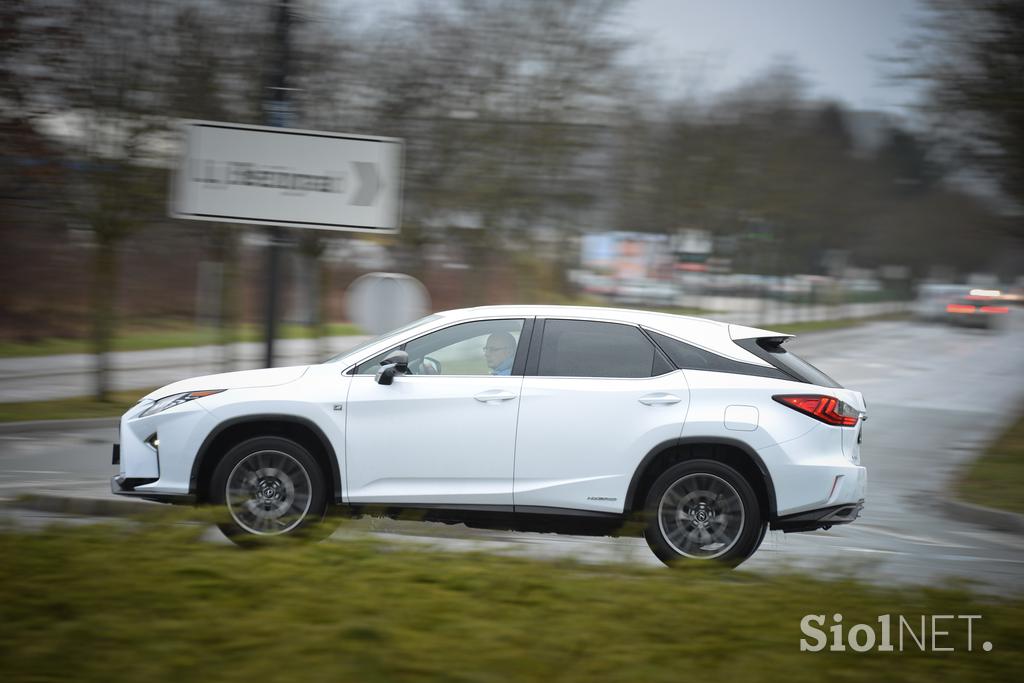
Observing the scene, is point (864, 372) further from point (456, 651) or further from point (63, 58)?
point (456, 651)

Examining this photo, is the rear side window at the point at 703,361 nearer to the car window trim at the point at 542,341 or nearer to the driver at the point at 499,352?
the car window trim at the point at 542,341

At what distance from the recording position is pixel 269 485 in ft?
23.1

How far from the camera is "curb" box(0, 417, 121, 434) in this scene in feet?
46.0

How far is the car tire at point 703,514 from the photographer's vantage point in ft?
22.3

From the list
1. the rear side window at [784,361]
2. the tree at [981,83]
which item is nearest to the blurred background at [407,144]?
the tree at [981,83]

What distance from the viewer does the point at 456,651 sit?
3.86 meters

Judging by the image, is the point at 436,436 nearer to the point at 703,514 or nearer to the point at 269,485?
the point at 269,485

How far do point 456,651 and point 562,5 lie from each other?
778 inches

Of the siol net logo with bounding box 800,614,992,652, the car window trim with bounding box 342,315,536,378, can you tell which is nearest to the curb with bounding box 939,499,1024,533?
the car window trim with bounding box 342,315,536,378

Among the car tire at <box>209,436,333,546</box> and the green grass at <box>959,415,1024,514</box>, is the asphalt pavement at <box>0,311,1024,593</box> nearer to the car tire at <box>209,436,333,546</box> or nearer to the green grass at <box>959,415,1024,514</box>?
the green grass at <box>959,415,1024,514</box>

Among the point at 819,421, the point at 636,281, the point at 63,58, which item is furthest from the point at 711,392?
the point at 636,281

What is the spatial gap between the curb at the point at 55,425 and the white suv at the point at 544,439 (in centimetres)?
746

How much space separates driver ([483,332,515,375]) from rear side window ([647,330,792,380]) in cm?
91

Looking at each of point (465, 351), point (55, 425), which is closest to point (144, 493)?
point (465, 351)
